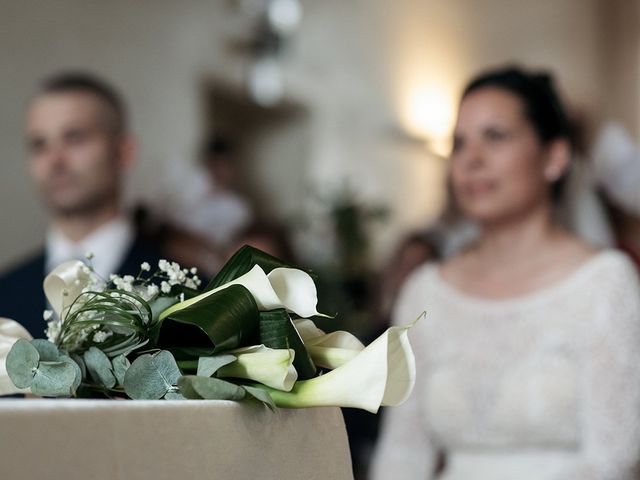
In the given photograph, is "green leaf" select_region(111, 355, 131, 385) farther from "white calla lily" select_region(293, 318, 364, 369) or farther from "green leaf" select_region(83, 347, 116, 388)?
"white calla lily" select_region(293, 318, 364, 369)

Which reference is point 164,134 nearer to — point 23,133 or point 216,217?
point 216,217

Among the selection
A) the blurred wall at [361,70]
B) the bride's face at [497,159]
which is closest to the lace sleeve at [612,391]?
the bride's face at [497,159]

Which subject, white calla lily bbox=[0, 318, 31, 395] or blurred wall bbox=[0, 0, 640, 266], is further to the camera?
blurred wall bbox=[0, 0, 640, 266]

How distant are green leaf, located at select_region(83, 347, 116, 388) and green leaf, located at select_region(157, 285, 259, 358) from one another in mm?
51

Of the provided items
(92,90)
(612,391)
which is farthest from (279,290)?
(92,90)

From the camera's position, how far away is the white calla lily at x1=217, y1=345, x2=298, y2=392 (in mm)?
834

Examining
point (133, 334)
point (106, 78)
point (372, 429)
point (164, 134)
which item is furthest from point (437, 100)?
point (133, 334)

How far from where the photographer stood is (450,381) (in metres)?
2.34

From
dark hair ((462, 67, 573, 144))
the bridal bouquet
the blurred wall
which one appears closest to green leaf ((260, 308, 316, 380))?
the bridal bouquet

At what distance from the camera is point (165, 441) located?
741 millimetres

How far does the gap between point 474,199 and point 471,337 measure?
1.08 feet

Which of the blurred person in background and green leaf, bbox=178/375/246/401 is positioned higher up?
green leaf, bbox=178/375/246/401

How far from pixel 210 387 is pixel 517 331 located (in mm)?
1614

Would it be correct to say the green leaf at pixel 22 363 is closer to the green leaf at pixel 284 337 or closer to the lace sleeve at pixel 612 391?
the green leaf at pixel 284 337
